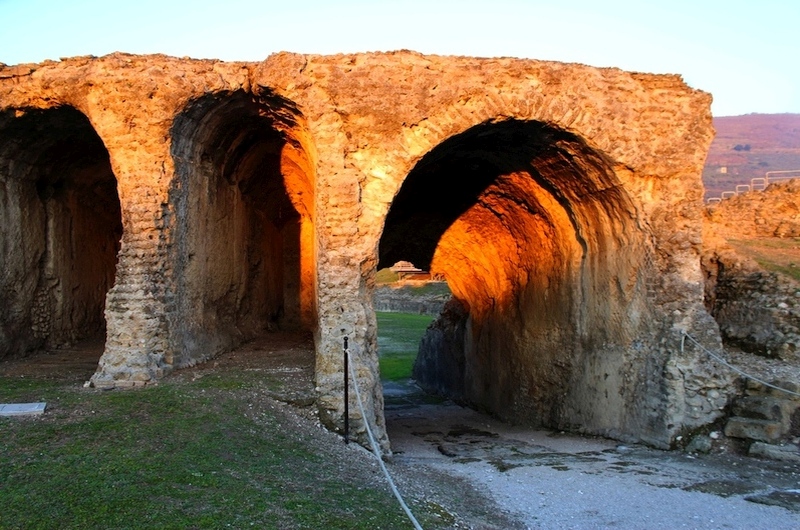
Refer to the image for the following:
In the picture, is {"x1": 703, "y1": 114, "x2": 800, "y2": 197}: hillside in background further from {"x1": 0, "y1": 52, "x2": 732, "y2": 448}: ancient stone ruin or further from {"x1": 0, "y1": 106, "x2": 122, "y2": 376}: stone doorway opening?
{"x1": 0, "y1": 106, "x2": 122, "y2": 376}: stone doorway opening

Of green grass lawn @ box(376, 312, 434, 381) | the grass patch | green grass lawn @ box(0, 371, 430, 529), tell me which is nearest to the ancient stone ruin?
green grass lawn @ box(0, 371, 430, 529)

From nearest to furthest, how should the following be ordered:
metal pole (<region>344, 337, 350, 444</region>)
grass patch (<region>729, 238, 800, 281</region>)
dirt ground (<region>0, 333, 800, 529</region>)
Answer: dirt ground (<region>0, 333, 800, 529</region>) < metal pole (<region>344, 337, 350, 444</region>) < grass patch (<region>729, 238, 800, 281</region>)

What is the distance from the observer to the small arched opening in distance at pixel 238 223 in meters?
9.69

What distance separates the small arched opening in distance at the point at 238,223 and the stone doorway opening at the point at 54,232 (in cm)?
190

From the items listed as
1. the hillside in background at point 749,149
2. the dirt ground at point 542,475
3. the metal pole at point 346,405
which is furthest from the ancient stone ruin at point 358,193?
the hillside in background at point 749,149

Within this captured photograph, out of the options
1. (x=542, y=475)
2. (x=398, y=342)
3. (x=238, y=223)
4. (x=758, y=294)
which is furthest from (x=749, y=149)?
(x=542, y=475)

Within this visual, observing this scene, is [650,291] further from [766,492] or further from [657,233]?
[766,492]

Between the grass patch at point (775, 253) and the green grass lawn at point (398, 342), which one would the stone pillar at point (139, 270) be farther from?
the green grass lawn at point (398, 342)

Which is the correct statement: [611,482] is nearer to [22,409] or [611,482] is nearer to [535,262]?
[535,262]

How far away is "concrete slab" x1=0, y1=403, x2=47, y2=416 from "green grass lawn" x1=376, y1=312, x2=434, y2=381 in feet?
51.0

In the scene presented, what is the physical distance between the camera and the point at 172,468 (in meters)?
6.09

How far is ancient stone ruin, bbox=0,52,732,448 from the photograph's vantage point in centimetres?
902

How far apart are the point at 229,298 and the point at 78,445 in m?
5.31

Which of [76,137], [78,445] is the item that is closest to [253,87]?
[76,137]
